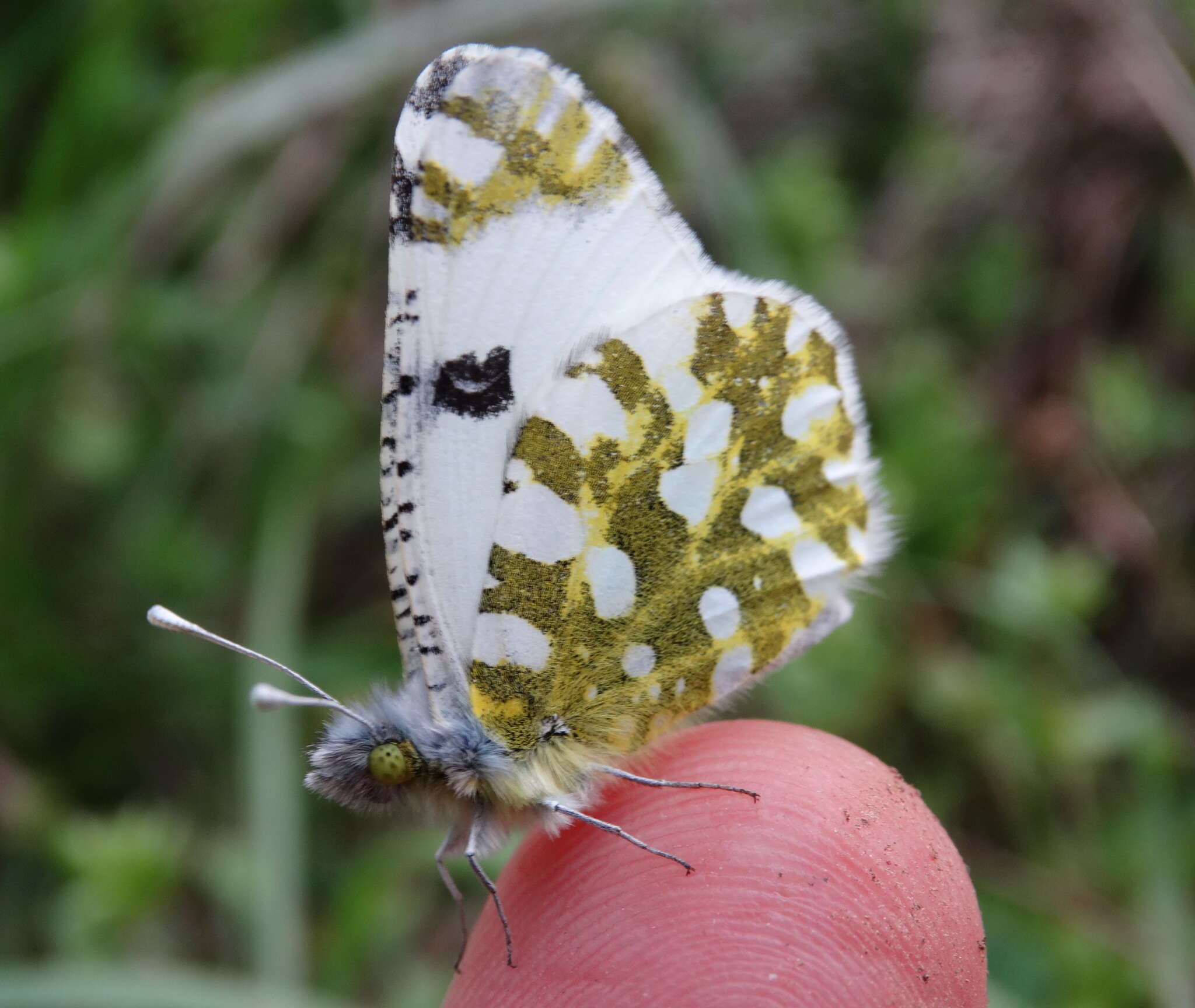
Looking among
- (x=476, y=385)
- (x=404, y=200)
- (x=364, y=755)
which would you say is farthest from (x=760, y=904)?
(x=404, y=200)

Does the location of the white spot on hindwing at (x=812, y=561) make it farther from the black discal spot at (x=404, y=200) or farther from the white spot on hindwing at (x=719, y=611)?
the black discal spot at (x=404, y=200)

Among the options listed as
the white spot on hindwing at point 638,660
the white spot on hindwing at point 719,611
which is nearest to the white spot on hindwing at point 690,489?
the white spot on hindwing at point 719,611

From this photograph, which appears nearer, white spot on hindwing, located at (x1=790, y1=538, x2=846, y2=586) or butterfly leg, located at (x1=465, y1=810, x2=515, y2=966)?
butterfly leg, located at (x1=465, y1=810, x2=515, y2=966)

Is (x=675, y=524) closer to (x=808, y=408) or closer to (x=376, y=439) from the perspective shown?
(x=808, y=408)

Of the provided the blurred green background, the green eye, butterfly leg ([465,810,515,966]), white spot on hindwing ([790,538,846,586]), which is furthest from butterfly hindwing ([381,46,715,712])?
the blurred green background

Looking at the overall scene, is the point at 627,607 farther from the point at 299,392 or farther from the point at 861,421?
the point at 299,392

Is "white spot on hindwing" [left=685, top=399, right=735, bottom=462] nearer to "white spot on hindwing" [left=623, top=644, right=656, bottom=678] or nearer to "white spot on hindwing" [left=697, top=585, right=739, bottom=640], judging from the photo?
"white spot on hindwing" [left=697, top=585, right=739, bottom=640]
